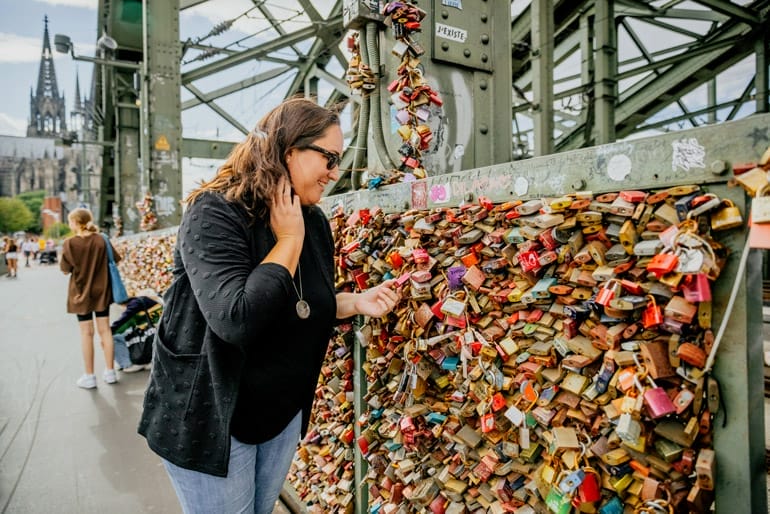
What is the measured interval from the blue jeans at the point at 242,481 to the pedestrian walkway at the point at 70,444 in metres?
1.43

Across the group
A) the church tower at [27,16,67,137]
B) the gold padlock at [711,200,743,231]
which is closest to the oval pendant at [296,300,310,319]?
the gold padlock at [711,200,743,231]

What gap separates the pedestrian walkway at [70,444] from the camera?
115 inches

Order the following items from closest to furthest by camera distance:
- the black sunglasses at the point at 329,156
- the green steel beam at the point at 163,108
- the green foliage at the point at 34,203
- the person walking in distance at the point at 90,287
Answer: the black sunglasses at the point at 329,156
the person walking in distance at the point at 90,287
the green steel beam at the point at 163,108
the green foliage at the point at 34,203

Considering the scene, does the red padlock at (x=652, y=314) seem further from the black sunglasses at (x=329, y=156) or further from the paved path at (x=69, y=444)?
the paved path at (x=69, y=444)

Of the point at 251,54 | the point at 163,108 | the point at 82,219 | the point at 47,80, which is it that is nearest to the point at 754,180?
the point at 82,219

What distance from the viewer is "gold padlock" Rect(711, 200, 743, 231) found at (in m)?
0.93

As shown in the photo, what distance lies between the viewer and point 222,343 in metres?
1.35

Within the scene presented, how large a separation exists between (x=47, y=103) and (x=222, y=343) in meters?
104

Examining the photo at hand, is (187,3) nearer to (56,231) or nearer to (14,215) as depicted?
(56,231)

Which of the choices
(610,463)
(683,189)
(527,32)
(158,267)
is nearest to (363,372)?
(610,463)

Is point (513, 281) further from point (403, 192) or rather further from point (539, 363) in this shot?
point (403, 192)

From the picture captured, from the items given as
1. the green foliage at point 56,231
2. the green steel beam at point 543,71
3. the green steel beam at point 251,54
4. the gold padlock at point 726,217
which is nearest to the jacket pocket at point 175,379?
the gold padlock at point 726,217

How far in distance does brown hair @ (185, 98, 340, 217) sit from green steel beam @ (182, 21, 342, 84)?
11.8 m

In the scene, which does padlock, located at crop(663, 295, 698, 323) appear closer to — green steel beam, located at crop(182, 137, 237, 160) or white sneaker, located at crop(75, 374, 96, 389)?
white sneaker, located at crop(75, 374, 96, 389)
